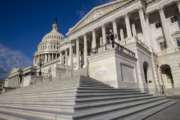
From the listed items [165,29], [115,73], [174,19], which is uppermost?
[174,19]

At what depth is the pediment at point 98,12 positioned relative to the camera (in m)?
30.3

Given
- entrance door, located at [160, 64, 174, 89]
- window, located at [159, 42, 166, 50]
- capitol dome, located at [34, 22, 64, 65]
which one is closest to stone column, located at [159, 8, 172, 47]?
window, located at [159, 42, 166, 50]

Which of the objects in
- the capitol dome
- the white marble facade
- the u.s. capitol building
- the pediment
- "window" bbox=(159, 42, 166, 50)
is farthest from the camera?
the capitol dome

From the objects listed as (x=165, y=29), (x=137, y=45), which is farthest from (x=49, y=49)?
(x=137, y=45)

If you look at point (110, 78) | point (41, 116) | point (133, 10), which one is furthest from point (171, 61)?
point (41, 116)

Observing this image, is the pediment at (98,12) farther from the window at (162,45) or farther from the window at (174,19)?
the window at (162,45)

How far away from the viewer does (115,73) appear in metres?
12.8

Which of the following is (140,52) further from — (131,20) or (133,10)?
(131,20)

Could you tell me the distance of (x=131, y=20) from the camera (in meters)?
30.3

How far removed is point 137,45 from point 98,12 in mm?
19888

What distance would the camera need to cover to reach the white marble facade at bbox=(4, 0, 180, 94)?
46.8 ft

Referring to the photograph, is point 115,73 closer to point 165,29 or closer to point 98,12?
point 165,29

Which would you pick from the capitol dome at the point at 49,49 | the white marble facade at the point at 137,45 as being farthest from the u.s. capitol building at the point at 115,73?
the capitol dome at the point at 49,49

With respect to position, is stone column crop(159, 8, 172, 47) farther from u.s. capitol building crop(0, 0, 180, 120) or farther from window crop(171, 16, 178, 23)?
window crop(171, 16, 178, 23)
